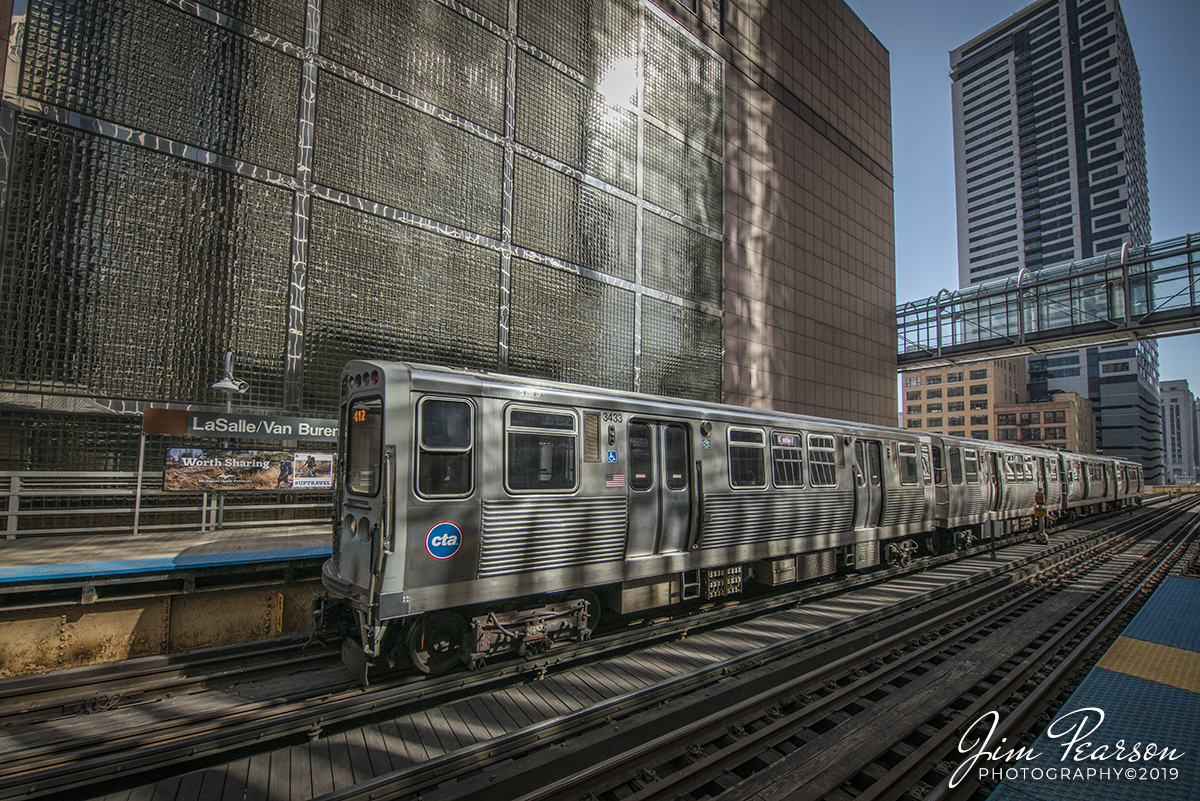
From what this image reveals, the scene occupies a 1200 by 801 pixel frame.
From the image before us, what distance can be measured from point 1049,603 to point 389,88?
58.1 ft

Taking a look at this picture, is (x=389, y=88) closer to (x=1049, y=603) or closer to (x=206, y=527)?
(x=206, y=527)

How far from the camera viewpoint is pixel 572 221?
52.5ft

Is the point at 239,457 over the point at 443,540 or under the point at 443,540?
over

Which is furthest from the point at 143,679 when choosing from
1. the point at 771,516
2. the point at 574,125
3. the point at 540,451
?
the point at 574,125

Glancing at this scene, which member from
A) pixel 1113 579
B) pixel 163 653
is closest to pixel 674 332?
pixel 1113 579

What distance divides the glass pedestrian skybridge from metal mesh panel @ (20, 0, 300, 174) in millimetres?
38301

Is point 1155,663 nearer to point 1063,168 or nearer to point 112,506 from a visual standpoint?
point 112,506

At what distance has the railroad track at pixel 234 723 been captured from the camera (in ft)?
13.8

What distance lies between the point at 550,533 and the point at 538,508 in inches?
14.2

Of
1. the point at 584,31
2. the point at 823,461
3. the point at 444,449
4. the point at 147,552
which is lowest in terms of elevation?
the point at 147,552

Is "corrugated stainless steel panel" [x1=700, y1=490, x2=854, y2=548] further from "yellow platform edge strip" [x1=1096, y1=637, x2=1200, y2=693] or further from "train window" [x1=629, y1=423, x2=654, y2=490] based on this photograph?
"yellow platform edge strip" [x1=1096, y1=637, x2=1200, y2=693]

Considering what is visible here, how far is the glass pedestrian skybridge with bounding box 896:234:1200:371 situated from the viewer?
27.5 meters

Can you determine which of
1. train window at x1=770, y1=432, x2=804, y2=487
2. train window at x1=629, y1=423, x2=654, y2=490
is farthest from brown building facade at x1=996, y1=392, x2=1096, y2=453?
train window at x1=629, y1=423, x2=654, y2=490

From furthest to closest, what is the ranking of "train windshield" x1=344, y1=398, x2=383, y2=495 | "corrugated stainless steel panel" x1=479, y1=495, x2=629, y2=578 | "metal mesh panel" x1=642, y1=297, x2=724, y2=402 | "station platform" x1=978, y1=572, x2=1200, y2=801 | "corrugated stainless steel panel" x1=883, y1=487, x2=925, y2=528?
"metal mesh panel" x1=642, y1=297, x2=724, y2=402
"corrugated stainless steel panel" x1=883, y1=487, x2=925, y2=528
"corrugated stainless steel panel" x1=479, y1=495, x2=629, y2=578
"train windshield" x1=344, y1=398, x2=383, y2=495
"station platform" x1=978, y1=572, x2=1200, y2=801
